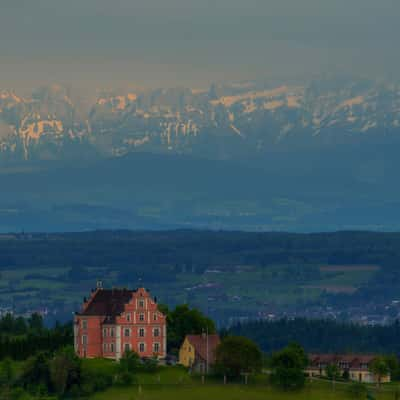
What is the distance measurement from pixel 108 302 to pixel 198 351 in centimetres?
1151

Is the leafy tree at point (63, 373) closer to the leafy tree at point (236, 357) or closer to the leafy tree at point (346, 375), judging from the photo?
the leafy tree at point (236, 357)

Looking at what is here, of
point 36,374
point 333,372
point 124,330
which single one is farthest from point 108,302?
point 333,372

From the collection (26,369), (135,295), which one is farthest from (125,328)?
(26,369)

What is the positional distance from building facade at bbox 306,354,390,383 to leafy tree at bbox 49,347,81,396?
24649mm

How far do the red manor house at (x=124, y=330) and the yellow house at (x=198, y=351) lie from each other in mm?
2802

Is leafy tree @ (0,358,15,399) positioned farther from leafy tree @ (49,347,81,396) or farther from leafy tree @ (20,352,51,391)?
leafy tree @ (49,347,81,396)

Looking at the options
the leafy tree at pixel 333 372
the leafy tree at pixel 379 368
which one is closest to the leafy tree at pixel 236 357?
the leafy tree at pixel 333 372

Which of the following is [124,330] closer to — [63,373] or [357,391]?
[63,373]

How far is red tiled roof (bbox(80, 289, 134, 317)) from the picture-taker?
187875 mm

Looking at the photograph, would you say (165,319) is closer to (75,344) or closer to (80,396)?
(75,344)

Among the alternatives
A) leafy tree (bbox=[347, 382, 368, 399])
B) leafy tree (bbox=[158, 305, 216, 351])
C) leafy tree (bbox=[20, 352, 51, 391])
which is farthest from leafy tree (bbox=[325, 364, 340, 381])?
leafy tree (bbox=[20, 352, 51, 391])

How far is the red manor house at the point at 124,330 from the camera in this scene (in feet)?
611

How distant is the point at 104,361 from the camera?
183 m

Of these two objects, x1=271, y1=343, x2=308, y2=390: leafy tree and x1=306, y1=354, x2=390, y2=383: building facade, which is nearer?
x1=271, y1=343, x2=308, y2=390: leafy tree
